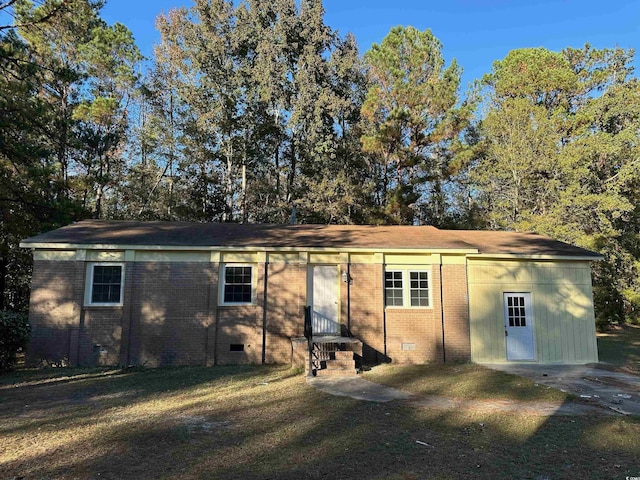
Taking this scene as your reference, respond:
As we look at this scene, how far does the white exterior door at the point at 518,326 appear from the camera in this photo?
12.0m

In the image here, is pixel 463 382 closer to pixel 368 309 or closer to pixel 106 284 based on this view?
pixel 368 309

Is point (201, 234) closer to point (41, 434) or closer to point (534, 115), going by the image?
point (41, 434)

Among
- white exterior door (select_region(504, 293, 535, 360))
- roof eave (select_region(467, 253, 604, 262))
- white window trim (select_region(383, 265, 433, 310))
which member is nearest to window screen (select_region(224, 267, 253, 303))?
white window trim (select_region(383, 265, 433, 310))

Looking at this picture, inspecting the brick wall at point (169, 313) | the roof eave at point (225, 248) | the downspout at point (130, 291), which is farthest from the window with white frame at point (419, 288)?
the downspout at point (130, 291)

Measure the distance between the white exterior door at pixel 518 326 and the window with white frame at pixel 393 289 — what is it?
3101 mm

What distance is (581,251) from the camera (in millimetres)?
12547

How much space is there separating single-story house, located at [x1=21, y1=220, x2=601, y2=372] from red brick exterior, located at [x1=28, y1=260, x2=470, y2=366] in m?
0.03

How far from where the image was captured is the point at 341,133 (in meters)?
24.8

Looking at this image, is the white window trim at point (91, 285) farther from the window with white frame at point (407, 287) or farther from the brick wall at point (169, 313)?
the window with white frame at point (407, 287)

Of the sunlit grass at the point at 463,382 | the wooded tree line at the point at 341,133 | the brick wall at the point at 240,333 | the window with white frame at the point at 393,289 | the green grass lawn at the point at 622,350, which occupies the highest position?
the wooded tree line at the point at 341,133

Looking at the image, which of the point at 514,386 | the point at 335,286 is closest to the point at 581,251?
the point at 514,386

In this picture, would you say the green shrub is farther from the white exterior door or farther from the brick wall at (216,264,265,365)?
the white exterior door

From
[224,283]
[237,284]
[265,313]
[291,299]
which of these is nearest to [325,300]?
[291,299]

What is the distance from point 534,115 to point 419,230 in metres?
14.1
